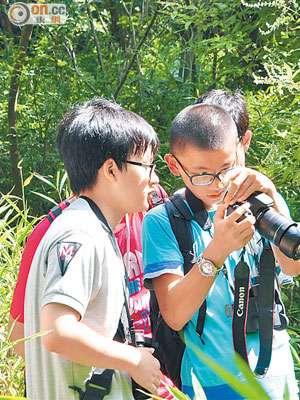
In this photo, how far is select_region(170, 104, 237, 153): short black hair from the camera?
1825 millimetres

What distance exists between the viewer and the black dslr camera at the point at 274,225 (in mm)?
1493

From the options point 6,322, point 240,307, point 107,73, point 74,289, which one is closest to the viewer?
point 74,289

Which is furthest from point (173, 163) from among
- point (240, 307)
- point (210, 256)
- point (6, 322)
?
point (6, 322)

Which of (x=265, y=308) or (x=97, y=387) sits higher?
(x=265, y=308)

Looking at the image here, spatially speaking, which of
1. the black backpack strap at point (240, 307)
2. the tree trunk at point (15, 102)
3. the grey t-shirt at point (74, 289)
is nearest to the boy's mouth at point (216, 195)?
the black backpack strap at point (240, 307)

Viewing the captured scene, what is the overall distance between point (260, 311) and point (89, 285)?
0.53 meters

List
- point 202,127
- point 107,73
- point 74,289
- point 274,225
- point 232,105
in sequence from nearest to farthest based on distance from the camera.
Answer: point 74,289 → point 274,225 → point 202,127 → point 232,105 → point 107,73

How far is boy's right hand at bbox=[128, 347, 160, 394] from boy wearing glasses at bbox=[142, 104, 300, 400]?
0.17 metres

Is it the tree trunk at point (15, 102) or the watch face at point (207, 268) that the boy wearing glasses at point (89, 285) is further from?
the tree trunk at point (15, 102)

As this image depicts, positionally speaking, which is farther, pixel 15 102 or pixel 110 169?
pixel 15 102

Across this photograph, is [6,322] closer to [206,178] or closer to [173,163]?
[173,163]

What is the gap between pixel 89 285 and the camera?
56.4 inches

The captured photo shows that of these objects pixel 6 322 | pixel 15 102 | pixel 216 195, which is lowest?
pixel 6 322

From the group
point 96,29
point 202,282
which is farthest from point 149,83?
point 202,282
